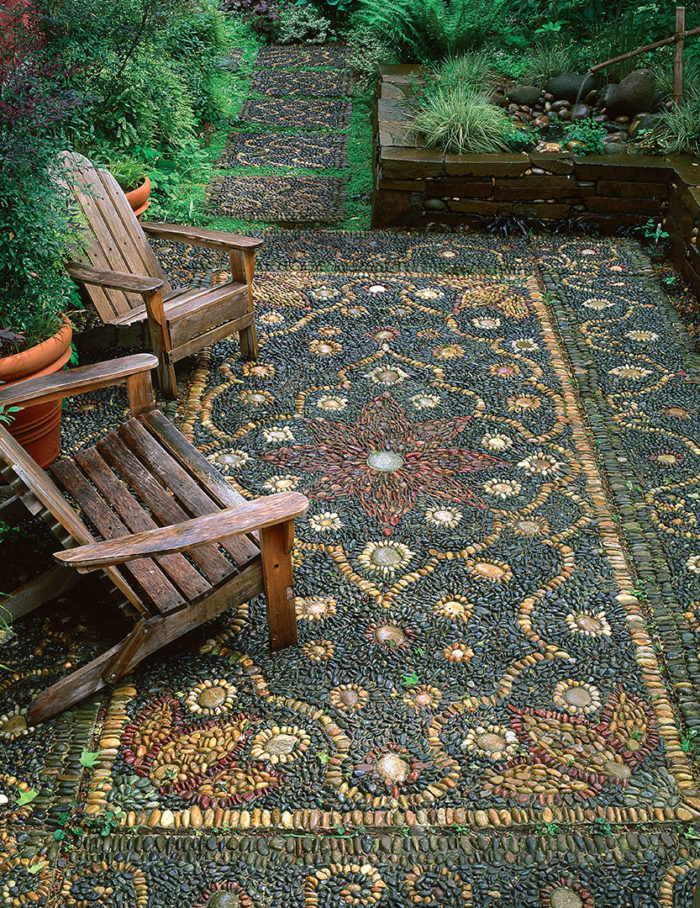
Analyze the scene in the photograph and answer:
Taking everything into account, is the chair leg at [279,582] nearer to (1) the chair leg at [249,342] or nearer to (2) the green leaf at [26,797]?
(2) the green leaf at [26,797]

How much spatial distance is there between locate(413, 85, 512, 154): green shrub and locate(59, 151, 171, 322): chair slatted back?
2.38 meters

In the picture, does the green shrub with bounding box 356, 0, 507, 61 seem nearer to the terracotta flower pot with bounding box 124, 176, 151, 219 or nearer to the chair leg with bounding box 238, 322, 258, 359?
the terracotta flower pot with bounding box 124, 176, 151, 219

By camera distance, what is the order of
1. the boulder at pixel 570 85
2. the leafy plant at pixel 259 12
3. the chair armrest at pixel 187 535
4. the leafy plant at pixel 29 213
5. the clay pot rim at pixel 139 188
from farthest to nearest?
1. the leafy plant at pixel 259 12
2. the boulder at pixel 570 85
3. the clay pot rim at pixel 139 188
4. the leafy plant at pixel 29 213
5. the chair armrest at pixel 187 535

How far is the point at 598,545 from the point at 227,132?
5.31 m

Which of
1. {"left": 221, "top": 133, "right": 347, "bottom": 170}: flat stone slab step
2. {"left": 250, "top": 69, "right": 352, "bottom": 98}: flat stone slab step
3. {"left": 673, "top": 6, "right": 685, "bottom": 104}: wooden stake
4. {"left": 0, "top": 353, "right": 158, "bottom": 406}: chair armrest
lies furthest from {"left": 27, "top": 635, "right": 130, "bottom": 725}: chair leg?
{"left": 250, "top": 69, "right": 352, "bottom": 98}: flat stone slab step

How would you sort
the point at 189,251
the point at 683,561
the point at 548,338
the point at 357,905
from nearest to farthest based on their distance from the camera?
the point at 357,905
the point at 683,561
the point at 548,338
the point at 189,251

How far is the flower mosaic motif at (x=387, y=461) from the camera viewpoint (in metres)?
3.19

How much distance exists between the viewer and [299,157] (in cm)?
636

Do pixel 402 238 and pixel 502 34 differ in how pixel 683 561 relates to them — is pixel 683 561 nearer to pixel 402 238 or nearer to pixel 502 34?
pixel 402 238

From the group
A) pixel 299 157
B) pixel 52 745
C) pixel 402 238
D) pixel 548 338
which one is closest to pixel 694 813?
pixel 52 745

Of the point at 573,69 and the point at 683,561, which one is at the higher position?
the point at 573,69

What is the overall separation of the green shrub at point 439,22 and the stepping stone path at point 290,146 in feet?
2.82

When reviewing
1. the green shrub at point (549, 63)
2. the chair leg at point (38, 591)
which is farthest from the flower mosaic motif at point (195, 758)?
the green shrub at point (549, 63)

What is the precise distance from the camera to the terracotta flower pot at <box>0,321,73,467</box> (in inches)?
114
